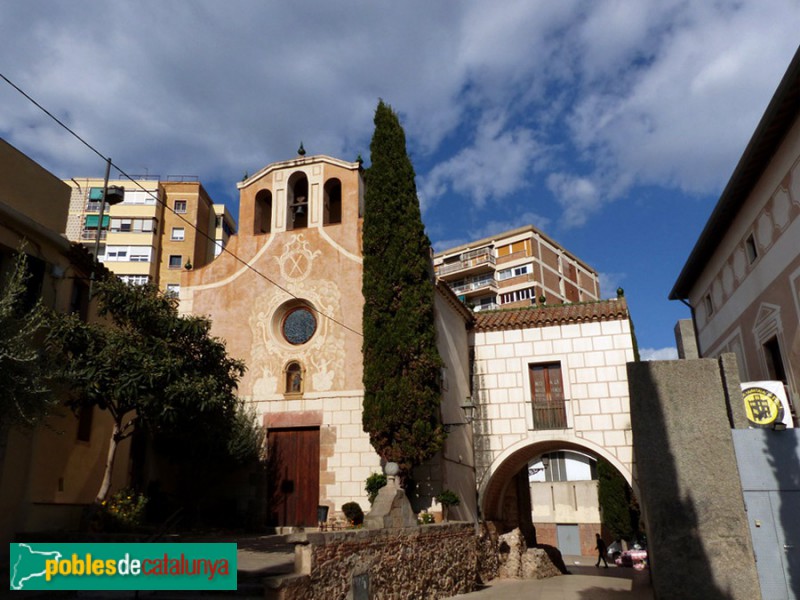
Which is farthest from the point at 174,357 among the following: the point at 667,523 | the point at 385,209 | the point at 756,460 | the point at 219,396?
the point at 756,460

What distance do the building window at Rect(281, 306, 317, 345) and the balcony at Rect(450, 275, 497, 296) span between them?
117ft

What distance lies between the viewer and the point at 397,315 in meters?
16.6

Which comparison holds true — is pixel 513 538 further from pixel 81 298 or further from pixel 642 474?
pixel 81 298

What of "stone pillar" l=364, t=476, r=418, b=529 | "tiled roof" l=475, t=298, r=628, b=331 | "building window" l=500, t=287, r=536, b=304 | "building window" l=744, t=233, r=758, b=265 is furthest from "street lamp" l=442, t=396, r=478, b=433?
"building window" l=500, t=287, r=536, b=304

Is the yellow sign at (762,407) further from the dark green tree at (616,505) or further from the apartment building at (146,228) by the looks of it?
the apartment building at (146,228)

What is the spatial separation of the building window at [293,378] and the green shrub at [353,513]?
3.60 metres

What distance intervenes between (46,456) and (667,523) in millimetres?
10639

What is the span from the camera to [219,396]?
12203 mm

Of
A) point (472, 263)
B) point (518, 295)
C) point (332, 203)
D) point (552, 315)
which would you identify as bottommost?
point (552, 315)

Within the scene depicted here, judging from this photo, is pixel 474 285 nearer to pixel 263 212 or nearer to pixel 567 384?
pixel 263 212

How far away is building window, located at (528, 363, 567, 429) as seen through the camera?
62.5ft

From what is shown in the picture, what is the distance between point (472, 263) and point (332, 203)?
3504 cm

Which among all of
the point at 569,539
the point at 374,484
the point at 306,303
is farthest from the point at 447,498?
the point at 569,539

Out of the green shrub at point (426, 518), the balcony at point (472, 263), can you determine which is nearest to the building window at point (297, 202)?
the green shrub at point (426, 518)
